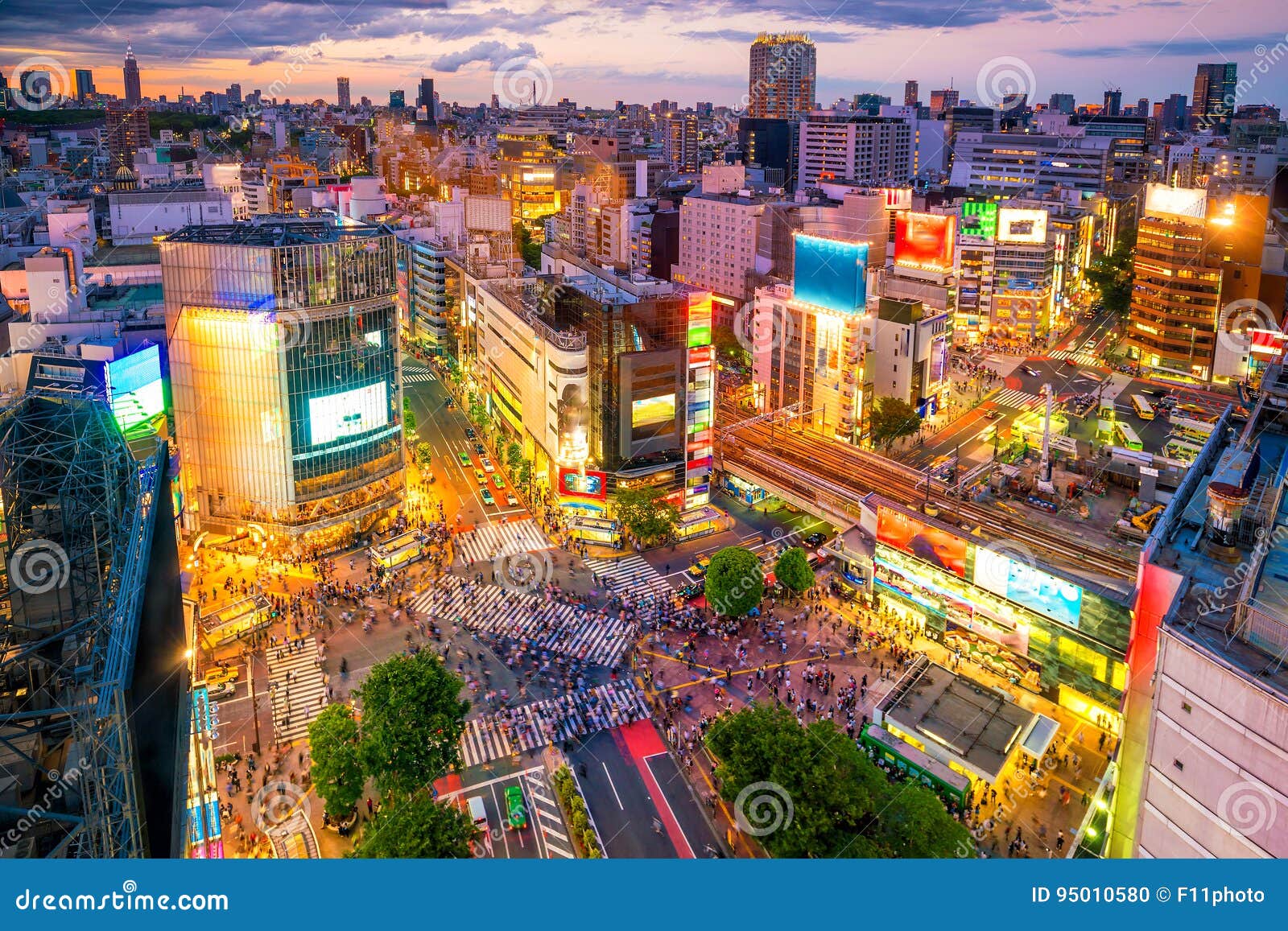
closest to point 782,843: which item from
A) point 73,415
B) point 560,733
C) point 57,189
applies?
point 560,733

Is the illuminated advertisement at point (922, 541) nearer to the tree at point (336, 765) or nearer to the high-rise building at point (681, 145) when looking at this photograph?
the tree at point (336, 765)

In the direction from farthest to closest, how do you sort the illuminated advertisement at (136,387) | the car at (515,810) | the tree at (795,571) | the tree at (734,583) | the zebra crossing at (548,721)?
the illuminated advertisement at (136,387)
the tree at (795,571)
the tree at (734,583)
the zebra crossing at (548,721)
the car at (515,810)

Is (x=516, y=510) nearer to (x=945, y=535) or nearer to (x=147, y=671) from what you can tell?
(x=945, y=535)

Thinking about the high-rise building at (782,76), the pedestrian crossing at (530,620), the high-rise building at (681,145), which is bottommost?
the pedestrian crossing at (530,620)

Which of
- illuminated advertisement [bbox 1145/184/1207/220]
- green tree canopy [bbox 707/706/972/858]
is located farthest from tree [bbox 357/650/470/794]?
illuminated advertisement [bbox 1145/184/1207/220]

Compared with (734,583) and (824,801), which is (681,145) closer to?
(734,583)

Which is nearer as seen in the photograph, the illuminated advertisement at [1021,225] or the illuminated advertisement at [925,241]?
the illuminated advertisement at [925,241]

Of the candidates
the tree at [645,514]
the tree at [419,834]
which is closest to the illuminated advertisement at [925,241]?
the tree at [645,514]
